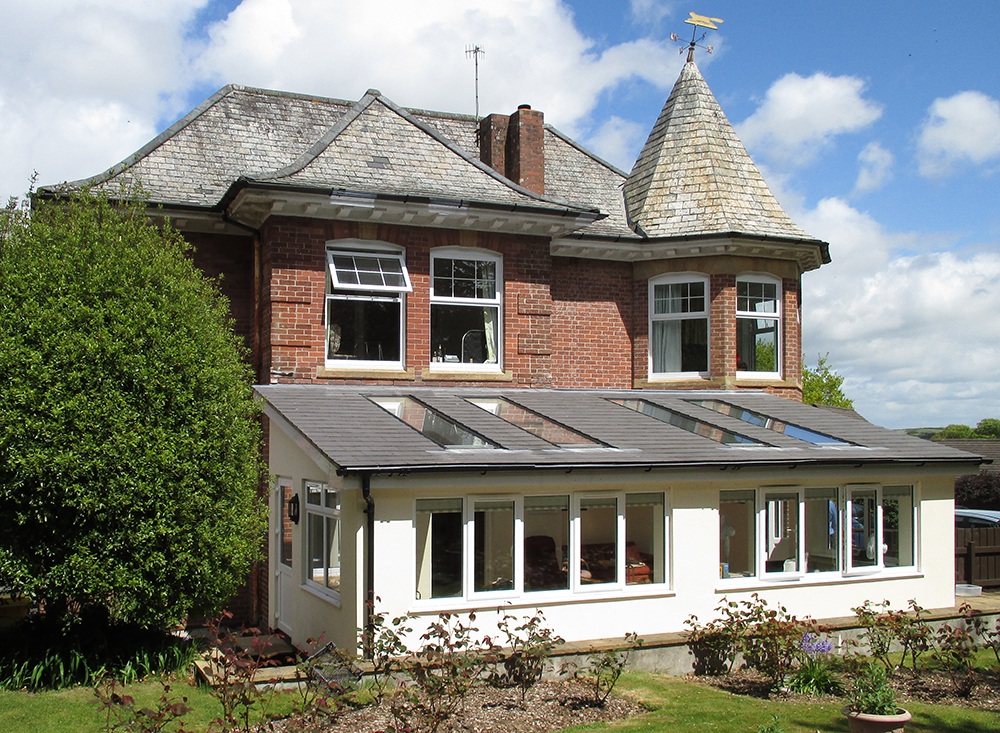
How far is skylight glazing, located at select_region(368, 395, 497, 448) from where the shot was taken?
36.1ft

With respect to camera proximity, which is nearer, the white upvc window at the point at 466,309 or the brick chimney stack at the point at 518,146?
the white upvc window at the point at 466,309

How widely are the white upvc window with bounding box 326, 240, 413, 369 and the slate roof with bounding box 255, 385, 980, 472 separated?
64 cm

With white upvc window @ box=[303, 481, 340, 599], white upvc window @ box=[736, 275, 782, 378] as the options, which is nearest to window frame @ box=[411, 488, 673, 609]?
white upvc window @ box=[303, 481, 340, 599]

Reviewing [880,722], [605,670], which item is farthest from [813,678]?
[880,722]

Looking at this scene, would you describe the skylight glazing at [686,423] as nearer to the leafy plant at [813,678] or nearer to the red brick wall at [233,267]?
the leafy plant at [813,678]

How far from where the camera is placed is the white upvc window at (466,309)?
14.5m

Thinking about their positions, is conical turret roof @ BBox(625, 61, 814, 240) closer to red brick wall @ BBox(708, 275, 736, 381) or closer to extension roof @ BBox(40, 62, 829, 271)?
extension roof @ BBox(40, 62, 829, 271)

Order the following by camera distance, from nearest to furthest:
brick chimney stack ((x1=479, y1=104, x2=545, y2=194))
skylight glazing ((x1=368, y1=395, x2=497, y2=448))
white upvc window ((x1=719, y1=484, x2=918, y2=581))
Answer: skylight glazing ((x1=368, y1=395, x2=497, y2=448)), white upvc window ((x1=719, y1=484, x2=918, y2=581)), brick chimney stack ((x1=479, y1=104, x2=545, y2=194))

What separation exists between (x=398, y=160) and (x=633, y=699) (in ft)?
30.5

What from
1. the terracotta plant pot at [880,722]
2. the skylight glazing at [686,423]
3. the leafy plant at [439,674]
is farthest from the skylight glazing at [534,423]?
the terracotta plant pot at [880,722]

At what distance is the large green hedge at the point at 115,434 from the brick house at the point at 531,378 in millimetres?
1226

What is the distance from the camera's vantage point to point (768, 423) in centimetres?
1380

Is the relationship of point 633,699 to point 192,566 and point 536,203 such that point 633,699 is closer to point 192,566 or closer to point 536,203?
point 192,566

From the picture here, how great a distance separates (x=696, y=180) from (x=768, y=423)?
5423mm
